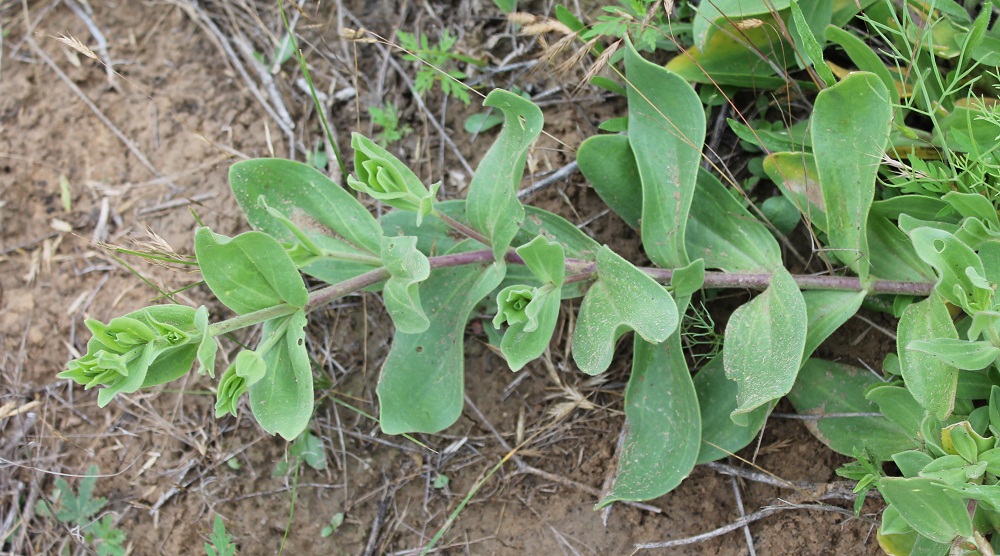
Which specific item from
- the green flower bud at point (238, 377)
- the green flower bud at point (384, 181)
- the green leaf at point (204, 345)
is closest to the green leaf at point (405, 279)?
the green flower bud at point (384, 181)

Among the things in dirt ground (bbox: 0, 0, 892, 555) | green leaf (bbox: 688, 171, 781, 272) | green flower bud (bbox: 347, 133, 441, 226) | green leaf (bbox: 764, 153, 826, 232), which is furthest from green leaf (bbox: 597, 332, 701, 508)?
green flower bud (bbox: 347, 133, 441, 226)

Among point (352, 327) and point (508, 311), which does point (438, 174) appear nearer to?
point (352, 327)

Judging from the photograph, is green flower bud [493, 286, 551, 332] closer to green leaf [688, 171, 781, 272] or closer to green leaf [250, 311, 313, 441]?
green leaf [250, 311, 313, 441]

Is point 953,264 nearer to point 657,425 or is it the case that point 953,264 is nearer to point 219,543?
point 657,425

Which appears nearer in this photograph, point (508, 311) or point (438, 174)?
point (508, 311)

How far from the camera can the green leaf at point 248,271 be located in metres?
2.62

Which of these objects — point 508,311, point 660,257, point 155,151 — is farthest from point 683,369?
point 155,151

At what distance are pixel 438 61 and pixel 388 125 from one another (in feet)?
1.38

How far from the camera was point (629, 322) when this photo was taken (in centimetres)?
277

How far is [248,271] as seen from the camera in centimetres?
273

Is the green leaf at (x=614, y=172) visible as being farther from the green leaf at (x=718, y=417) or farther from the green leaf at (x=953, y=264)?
the green leaf at (x=953, y=264)

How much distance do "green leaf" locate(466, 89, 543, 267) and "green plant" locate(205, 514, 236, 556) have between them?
1847 mm

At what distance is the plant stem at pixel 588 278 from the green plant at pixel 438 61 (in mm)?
984

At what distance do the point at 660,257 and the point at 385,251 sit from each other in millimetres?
1195
